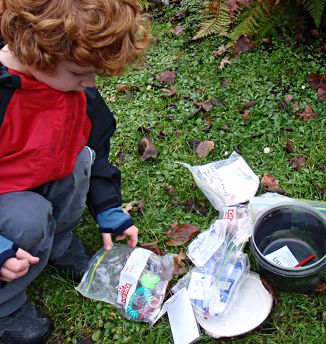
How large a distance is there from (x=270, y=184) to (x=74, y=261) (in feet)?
3.34

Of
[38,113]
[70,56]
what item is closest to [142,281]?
[38,113]

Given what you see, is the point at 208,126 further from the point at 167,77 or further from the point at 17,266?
the point at 17,266

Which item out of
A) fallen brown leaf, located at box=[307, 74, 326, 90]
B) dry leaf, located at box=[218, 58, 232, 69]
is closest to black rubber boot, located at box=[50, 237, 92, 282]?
dry leaf, located at box=[218, 58, 232, 69]

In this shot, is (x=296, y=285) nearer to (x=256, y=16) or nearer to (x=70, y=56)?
(x=70, y=56)

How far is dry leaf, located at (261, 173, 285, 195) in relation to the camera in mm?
2541

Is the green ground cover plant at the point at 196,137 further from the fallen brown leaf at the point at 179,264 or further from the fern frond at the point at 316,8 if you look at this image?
the fern frond at the point at 316,8

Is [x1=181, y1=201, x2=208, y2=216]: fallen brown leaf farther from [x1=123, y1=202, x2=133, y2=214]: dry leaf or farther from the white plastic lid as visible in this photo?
the white plastic lid

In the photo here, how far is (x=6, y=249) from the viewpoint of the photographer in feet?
5.95

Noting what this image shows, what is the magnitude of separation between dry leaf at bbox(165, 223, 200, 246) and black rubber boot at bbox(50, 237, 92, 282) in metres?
0.39

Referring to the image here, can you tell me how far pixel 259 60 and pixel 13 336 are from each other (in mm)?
2173

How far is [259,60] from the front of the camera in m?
3.26

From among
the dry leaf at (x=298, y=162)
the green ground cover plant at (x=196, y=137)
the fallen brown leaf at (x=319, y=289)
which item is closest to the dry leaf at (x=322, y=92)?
the green ground cover plant at (x=196, y=137)

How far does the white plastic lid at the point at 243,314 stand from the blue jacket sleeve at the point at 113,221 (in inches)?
18.9

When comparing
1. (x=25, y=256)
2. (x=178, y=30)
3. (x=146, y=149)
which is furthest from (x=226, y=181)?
(x=178, y=30)
